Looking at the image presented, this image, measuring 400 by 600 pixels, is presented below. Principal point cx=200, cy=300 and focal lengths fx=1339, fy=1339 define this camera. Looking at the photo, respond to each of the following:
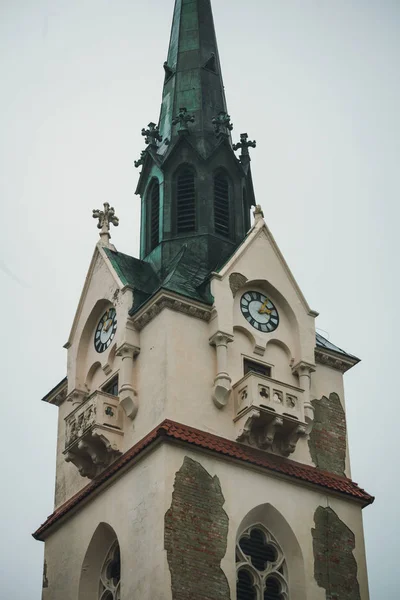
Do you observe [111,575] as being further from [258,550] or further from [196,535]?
[258,550]

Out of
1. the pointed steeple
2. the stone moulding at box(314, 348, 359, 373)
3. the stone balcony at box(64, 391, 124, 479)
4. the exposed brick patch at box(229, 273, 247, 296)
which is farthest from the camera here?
the pointed steeple

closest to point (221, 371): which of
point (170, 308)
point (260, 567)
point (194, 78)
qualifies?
point (170, 308)

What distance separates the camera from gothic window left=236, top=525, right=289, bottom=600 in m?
36.6

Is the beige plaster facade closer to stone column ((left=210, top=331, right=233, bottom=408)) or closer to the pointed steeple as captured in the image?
stone column ((left=210, top=331, right=233, bottom=408))

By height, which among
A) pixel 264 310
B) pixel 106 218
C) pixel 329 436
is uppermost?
pixel 106 218

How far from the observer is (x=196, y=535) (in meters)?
35.5

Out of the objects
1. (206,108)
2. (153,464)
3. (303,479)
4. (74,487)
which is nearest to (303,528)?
(303,479)

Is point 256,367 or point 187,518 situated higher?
point 256,367

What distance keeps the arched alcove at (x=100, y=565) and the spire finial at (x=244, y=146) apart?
1492cm

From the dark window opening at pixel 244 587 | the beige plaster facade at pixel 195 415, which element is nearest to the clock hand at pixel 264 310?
the beige plaster facade at pixel 195 415

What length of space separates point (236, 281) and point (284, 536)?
8.26m

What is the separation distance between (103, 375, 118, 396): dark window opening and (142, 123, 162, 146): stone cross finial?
9905mm

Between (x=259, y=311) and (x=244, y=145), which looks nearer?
(x=259, y=311)

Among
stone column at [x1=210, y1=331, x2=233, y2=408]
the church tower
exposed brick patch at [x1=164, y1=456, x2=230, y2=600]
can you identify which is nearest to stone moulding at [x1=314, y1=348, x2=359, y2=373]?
the church tower
